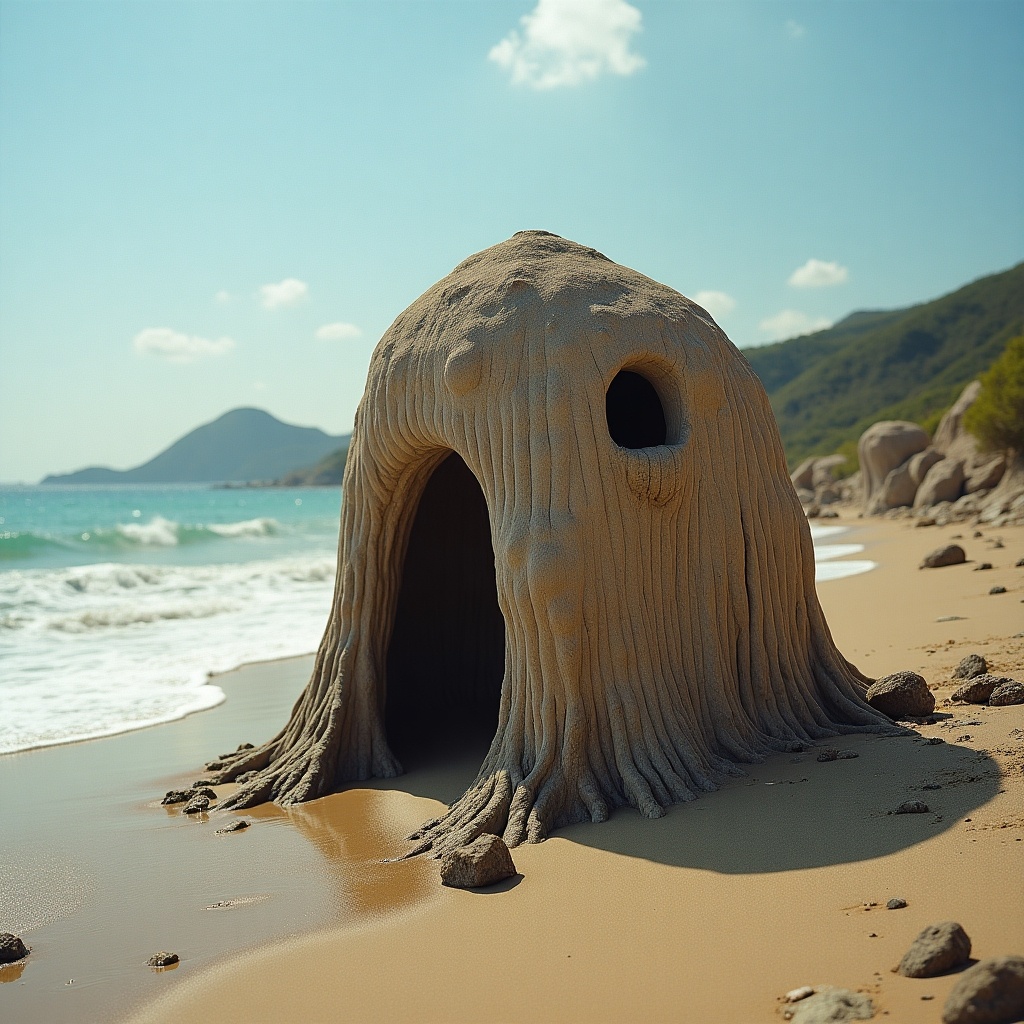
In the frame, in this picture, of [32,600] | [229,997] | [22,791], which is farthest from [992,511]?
[229,997]

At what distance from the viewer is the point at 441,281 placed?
6.96 m

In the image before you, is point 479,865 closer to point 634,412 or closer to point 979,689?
point 634,412

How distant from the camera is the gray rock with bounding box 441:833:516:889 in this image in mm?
4703

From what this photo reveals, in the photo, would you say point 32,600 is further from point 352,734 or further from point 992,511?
point 992,511

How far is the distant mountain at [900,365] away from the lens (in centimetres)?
6931

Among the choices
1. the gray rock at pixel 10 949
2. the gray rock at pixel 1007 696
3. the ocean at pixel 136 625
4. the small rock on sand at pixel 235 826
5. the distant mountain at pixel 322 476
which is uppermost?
the distant mountain at pixel 322 476

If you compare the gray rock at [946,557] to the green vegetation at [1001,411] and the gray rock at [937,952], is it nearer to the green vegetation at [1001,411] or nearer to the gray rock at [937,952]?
the green vegetation at [1001,411]

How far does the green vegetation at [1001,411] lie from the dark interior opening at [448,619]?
22161 millimetres

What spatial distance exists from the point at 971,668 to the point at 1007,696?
1001mm

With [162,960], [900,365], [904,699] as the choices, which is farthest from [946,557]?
[900,365]

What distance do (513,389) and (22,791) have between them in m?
4.81

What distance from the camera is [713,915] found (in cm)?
409

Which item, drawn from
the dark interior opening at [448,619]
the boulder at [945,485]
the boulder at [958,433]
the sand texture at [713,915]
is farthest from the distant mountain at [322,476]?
the sand texture at [713,915]

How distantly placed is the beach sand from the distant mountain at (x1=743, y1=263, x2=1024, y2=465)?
6190 cm
